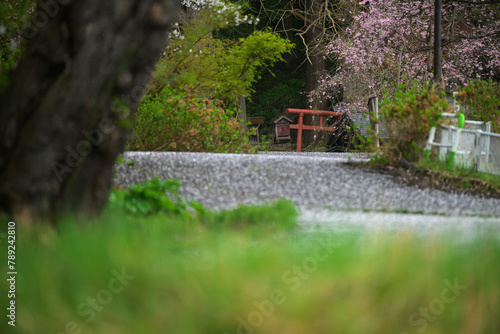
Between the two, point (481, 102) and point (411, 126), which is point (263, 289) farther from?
point (481, 102)

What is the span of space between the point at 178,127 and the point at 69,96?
777cm

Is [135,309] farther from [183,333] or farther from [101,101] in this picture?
[101,101]

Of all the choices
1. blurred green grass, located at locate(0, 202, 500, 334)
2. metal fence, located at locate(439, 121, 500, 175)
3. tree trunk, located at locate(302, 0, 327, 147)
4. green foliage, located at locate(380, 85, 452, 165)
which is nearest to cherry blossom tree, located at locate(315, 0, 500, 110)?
tree trunk, located at locate(302, 0, 327, 147)

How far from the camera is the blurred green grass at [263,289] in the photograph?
193cm

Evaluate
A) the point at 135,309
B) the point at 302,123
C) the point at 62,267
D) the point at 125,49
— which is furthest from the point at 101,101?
the point at 302,123

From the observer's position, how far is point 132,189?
541 cm

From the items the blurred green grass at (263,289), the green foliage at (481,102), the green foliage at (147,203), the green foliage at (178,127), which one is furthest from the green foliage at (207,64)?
the blurred green grass at (263,289)

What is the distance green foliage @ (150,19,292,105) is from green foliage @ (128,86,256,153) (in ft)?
3.64

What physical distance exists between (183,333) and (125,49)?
6.58 feet

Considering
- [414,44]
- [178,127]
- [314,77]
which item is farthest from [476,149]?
[314,77]

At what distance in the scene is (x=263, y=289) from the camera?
6.52 ft

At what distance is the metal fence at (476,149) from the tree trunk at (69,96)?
23.6 ft

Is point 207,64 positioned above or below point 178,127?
above

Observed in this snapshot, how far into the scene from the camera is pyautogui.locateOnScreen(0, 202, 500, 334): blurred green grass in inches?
76.0
